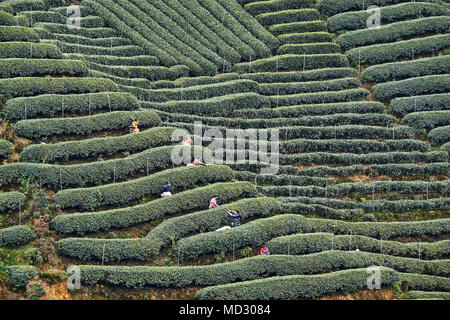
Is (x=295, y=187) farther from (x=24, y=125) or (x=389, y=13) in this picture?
(x=389, y=13)

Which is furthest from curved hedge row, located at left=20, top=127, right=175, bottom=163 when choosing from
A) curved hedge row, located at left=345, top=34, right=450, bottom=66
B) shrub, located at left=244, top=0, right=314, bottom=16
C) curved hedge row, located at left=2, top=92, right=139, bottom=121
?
shrub, located at left=244, top=0, right=314, bottom=16

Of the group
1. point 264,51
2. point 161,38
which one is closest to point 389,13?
point 264,51

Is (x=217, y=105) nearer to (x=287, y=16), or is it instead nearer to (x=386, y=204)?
(x=386, y=204)

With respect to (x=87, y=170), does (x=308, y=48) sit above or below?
above

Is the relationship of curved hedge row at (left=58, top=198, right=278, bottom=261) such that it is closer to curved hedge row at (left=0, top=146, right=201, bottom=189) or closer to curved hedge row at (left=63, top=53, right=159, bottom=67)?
curved hedge row at (left=0, top=146, right=201, bottom=189)

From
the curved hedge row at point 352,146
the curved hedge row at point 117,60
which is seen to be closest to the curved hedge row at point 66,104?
the curved hedge row at point 117,60

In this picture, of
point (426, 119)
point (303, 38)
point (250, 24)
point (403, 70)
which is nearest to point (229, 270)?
point (426, 119)
